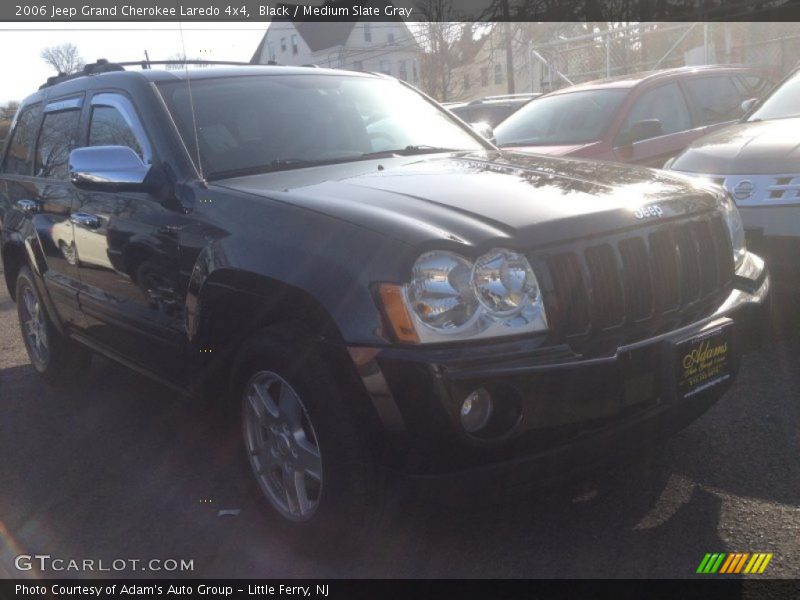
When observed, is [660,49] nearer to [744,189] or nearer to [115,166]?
[744,189]

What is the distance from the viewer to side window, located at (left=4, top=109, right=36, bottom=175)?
561 centimetres

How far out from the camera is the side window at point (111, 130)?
408 cm

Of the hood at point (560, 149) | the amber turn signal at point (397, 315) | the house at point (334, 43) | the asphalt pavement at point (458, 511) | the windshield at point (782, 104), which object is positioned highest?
the house at point (334, 43)

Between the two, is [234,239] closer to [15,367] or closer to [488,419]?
[488,419]

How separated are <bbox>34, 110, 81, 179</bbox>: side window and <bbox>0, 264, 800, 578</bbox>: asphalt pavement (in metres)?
1.55

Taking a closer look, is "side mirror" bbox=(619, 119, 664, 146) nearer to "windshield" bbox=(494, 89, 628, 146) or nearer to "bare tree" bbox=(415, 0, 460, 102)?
"windshield" bbox=(494, 89, 628, 146)

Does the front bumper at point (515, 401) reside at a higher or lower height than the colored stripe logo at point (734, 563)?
higher

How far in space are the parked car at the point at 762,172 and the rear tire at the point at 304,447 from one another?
323cm

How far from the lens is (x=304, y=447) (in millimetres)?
3068

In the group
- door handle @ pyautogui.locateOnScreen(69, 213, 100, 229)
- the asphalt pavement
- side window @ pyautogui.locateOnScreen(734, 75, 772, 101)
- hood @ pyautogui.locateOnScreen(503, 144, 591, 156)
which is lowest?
the asphalt pavement

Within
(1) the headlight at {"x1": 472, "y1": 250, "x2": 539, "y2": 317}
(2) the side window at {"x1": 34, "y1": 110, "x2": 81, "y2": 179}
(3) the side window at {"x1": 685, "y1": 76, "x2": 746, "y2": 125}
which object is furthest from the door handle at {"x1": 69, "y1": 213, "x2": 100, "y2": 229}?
(3) the side window at {"x1": 685, "y1": 76, "x2": 746, "y2": 125}

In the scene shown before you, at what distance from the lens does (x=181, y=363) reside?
3742mm

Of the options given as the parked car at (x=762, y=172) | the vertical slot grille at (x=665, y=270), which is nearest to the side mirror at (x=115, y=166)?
the vertical slot grille at (x=665, y=270)

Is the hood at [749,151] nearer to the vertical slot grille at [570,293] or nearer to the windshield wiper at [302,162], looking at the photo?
the windshield wiper at [302,162]
